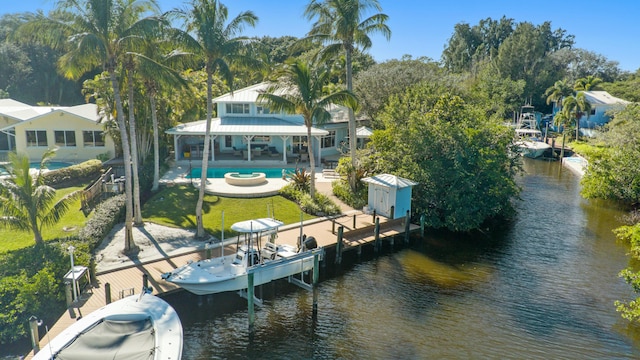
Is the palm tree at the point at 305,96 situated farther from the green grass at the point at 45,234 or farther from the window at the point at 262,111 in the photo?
the window at the point at 262,111

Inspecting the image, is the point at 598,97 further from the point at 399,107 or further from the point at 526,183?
the point at 399,107

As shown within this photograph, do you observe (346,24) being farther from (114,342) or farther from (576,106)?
(576,106)

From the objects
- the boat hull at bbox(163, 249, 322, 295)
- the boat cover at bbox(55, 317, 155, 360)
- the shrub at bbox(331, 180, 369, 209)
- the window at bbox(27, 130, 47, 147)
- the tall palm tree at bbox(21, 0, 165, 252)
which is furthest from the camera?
the window at bbox(27, 130, 47, 147)

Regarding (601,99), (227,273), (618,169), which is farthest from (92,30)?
(601,99)

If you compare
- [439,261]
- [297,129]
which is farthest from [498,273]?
[297,129]

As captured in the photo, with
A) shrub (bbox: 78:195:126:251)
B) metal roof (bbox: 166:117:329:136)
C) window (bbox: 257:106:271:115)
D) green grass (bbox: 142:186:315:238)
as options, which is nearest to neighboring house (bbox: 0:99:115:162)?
metal roof (bbox: 166:117:329:136)

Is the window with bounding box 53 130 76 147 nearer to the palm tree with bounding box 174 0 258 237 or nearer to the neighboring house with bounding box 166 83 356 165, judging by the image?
the neighboring house with bounding box 166 83 356 165
